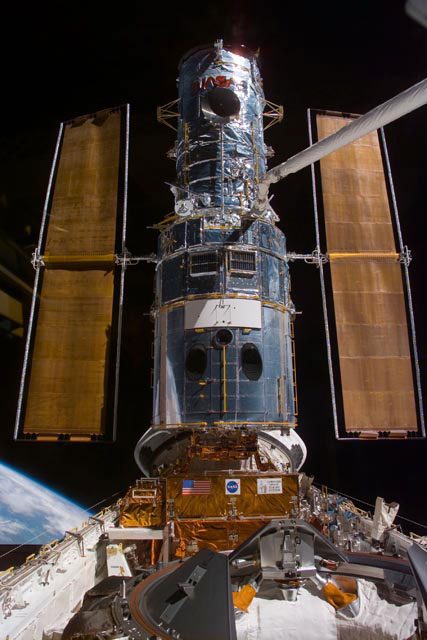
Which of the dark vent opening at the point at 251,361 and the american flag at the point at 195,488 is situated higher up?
the dark vent opening at the point at 251,361

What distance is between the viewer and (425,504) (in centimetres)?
1931

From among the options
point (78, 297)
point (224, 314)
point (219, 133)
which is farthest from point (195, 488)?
point (219, 133)

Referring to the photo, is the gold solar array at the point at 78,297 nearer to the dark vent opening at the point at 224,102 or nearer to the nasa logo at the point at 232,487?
the dark vent opening at the point at 224,102

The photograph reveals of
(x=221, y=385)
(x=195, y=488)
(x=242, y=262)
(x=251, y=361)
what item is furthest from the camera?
(x=242, y=262)

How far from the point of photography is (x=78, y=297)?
49.5ft

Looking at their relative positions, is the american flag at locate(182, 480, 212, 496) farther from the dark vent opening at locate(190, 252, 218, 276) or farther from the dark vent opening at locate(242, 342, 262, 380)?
the dark vent opening at locate(190, 252, 218, 276)

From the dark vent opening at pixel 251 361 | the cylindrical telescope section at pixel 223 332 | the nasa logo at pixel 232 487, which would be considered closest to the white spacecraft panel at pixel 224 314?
the cylindrical telescope section at pixel 223 332

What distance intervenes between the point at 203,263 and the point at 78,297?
17.3 ft

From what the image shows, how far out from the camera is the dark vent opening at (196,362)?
11.3 meters

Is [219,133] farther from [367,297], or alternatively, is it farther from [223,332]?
[367,297]

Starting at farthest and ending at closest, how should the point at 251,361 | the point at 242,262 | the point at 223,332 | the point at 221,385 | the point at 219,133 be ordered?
the point at 219,133
the point at 242,262
the point at 251,361
the point at 223,332
the point at 221,385

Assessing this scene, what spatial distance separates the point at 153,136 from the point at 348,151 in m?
8.93

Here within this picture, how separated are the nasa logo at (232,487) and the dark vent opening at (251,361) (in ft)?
8.59

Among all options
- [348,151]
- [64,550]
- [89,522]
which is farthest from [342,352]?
[64,550]
